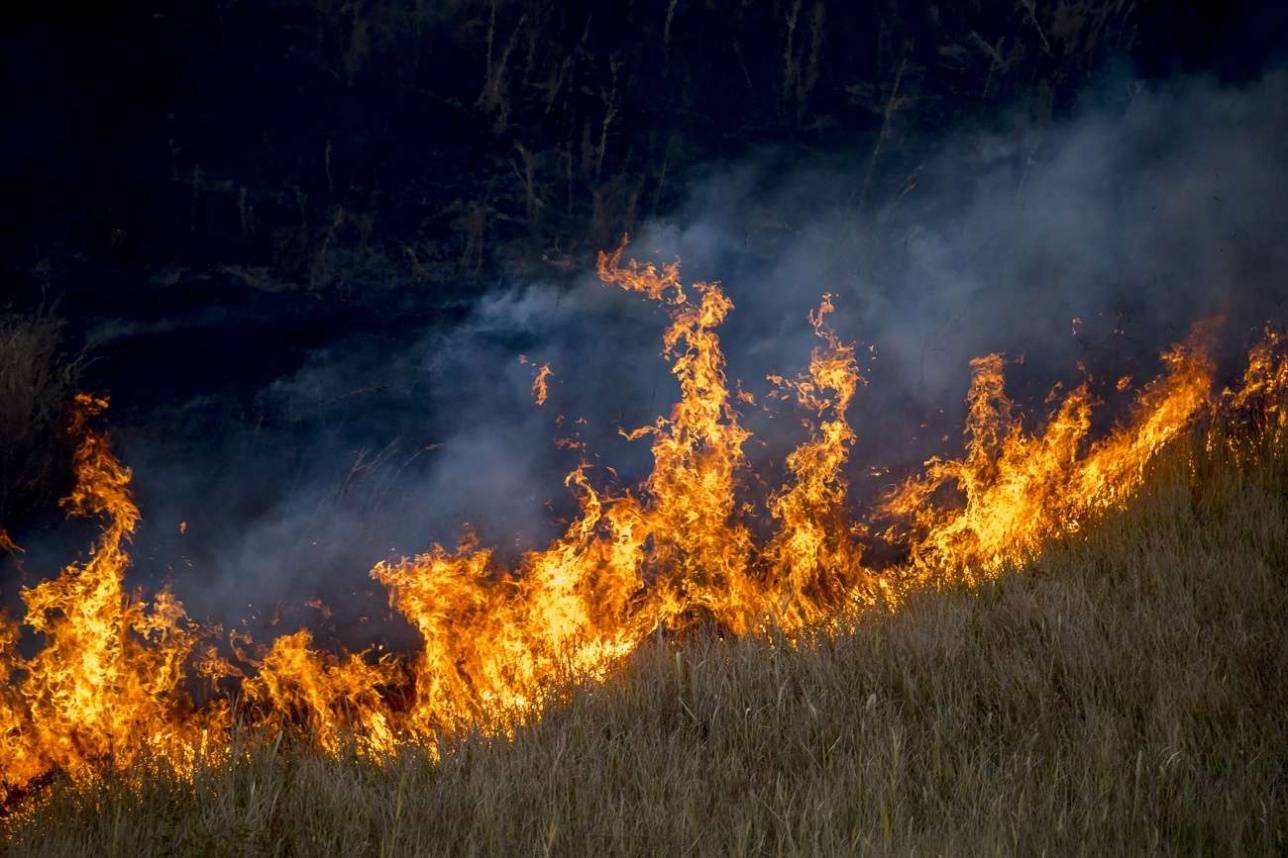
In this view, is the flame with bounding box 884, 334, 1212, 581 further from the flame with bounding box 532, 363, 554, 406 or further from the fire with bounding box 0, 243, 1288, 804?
the flame with bounding box 532, 363, 554, 406

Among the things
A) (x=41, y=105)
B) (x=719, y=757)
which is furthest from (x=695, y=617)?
(x=41, y=105)

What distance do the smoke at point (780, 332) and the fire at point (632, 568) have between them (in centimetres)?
19

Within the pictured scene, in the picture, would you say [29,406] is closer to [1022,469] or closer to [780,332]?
[780,332]

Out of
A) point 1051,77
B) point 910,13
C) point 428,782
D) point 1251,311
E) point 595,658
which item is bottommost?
point 428,782

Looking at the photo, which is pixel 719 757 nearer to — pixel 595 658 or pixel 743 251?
pixel 595 658

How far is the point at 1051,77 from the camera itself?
830 cm

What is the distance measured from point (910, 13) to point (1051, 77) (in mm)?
1111

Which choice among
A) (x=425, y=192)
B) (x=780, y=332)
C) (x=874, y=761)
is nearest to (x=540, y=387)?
(x=780, y=332)

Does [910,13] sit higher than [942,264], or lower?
higher

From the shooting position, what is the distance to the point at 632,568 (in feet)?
17.9

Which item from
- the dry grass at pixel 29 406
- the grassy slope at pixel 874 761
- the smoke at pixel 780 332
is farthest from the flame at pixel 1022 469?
the dry grass at pixel 29 406

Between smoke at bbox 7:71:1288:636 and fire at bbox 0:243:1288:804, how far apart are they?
191 millimetres

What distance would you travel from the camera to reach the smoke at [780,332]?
5750 mm

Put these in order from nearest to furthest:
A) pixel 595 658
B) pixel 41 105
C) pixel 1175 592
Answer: pixel 1175 592 < pixel 595 658 < pixel 41 105
